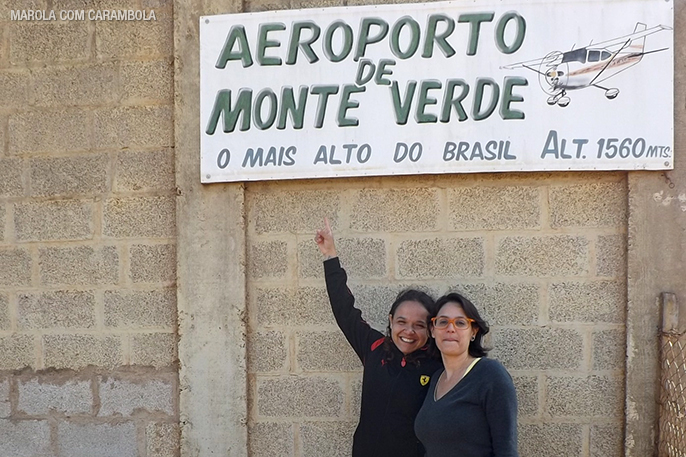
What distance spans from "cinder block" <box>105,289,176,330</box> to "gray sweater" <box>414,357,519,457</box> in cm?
168

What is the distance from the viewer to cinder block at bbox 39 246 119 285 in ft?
12.6

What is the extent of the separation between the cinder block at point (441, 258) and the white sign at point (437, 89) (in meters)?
0.38

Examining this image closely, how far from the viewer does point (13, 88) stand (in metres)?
3.93

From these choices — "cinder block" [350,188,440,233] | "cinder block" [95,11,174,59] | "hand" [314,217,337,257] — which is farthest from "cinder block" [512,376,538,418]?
"cinder block" [95,11,174,59]

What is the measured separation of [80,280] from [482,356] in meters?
2.24

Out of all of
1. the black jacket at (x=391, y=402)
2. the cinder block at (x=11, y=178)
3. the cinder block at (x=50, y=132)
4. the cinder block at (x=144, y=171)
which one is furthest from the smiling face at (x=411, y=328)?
the cinder block at (x=11, y=178)

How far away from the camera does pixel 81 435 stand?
12.6 feet

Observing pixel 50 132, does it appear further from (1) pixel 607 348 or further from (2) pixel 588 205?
(1) pixel 607 348

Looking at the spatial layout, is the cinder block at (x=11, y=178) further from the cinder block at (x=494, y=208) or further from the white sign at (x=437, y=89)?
the cinder block at (x=494, y=208)

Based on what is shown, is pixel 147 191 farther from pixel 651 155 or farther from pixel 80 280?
pixel 651 155

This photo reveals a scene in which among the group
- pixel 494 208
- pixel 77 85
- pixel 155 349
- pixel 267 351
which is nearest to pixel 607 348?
pixel 494 208

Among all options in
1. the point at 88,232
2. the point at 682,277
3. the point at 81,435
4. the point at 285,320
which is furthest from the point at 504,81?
the point at 81,435

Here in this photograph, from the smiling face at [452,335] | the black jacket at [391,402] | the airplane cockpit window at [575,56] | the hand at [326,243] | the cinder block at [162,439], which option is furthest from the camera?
the cinder block at [162,439]

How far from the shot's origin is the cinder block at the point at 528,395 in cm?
355
